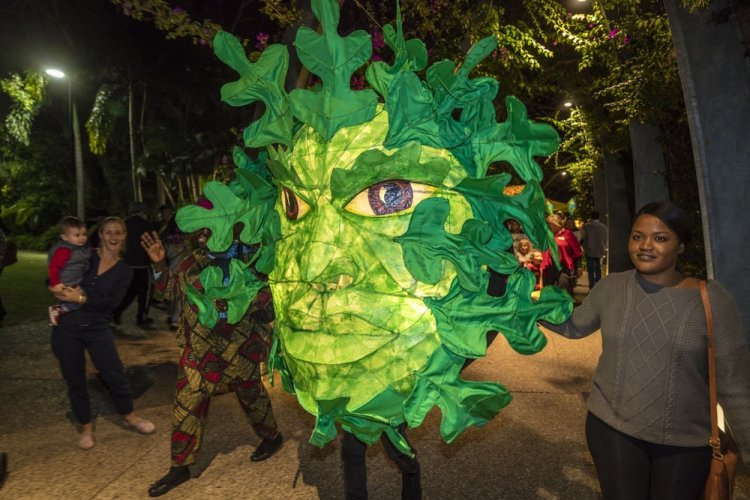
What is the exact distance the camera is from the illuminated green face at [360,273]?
192 cm

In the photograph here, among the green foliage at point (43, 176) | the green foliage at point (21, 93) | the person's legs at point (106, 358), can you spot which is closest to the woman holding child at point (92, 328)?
the person's legs at point (106, 358)

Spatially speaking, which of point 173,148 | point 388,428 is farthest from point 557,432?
point 173,148

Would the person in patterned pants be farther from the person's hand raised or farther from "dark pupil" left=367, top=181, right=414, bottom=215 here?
"dark pupil" left=367, top=181, right=414, bottom=215

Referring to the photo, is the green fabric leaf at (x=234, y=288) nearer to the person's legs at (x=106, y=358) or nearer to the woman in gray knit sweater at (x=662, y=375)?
the woman in gray knit sweater at (x=662, y=375)

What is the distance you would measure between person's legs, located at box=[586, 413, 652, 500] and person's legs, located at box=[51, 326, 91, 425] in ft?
10.9

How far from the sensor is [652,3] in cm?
688

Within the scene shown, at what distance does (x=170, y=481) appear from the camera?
335 cm

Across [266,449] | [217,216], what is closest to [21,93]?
[266,449]

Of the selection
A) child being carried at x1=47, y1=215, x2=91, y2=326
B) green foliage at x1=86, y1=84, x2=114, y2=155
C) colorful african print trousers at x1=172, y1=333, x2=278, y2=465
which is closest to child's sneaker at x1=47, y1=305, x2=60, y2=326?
child being carried at x1=47, y1=215, x2=91, y2=326

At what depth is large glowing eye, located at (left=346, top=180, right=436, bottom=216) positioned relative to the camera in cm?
208

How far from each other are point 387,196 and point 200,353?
5.76 ft

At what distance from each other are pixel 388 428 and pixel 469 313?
0.49m

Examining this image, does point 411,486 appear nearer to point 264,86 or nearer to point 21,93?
point 264,86

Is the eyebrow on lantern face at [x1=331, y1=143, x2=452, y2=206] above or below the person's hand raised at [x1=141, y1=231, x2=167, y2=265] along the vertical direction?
above
